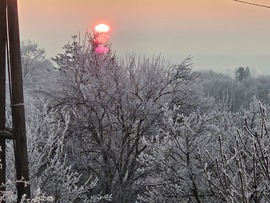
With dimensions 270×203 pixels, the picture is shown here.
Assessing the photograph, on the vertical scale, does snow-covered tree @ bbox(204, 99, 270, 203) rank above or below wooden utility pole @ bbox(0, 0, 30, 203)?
below

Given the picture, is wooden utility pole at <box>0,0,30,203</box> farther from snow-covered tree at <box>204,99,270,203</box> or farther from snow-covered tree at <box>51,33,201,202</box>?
snow-covered tree at <box>51,33,201,202</box>

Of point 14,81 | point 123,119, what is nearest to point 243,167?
point 14,81

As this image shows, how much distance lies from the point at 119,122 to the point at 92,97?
143 cm

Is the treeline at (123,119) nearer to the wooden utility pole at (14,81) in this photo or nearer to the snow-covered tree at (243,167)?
the wooden utility pole at (14,81)

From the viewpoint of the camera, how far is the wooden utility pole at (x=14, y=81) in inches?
186

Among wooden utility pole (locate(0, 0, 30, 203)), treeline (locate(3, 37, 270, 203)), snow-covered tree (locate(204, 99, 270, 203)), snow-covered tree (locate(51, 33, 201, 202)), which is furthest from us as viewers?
snow-covered tree (locate(51, 33, 201, 202))

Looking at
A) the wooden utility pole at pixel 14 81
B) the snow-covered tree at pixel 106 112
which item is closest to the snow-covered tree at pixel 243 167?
the wooden utility pole at pixel 14 81

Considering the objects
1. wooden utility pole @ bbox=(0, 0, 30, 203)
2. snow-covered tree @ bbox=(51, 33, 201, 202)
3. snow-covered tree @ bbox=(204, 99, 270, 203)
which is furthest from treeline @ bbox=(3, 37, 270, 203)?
snow-covered tree @ bbox=(204, 99, 270, 203)

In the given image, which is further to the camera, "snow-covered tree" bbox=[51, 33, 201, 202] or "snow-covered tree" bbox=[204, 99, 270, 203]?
"snow-covered tree" bbox=[51, 33, 201, 202]

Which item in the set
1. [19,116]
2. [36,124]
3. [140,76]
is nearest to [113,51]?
[140,76]

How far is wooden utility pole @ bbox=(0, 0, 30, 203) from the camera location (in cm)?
471

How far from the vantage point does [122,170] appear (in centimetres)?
1603

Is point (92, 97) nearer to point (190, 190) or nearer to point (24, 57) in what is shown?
point (190, 190)

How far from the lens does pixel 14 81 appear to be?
192 inches
